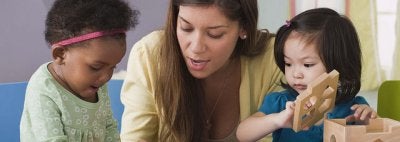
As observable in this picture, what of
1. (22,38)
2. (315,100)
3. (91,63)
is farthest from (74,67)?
(22,38)

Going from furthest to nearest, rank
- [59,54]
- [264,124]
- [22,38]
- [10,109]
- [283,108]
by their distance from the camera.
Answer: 1. [22,38]
2. [10,109]
3. [283,108]
4. [264,124]
5. [59,54]

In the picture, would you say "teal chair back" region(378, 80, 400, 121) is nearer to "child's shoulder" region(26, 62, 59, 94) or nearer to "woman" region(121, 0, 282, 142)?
"woman" region(121, 0, 282, 142)

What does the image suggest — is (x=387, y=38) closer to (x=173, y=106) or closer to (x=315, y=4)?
(x=315, y=4)

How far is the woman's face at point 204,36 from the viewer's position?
1.13m

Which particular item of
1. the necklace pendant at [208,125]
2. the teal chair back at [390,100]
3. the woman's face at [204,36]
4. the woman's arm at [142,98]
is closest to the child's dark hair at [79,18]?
the woman's face at [204,36]

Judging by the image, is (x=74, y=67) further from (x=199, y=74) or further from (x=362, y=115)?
(x=362, y=115)

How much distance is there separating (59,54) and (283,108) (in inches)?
19.4

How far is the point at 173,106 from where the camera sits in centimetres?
126

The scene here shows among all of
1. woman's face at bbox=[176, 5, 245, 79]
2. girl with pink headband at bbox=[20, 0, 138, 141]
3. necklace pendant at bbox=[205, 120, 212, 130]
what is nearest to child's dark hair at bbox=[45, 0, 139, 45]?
girl with pink headband at bbox=[20, 0, 138, 141]

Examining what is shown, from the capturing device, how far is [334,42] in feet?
3.68

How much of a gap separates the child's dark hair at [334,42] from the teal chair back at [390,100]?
0.24 metres

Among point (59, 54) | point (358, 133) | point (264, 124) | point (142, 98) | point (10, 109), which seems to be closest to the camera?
point (358, 133)

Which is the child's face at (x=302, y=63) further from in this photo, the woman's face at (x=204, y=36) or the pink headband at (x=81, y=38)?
the pink headband at (x=81, y=38)

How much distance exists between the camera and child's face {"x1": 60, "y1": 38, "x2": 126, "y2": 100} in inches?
37.0
